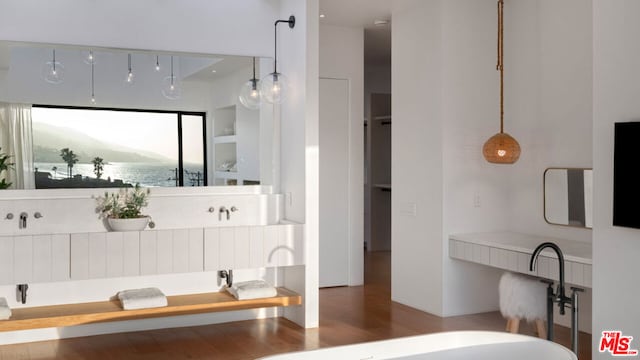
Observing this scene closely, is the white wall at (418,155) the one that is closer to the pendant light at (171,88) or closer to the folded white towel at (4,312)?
the pendant light at (171,88)

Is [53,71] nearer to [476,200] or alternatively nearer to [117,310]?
[117,310]

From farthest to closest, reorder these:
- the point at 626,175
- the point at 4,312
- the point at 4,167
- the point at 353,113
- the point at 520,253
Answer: the point at 353,113
the point at 520,253
the point at 4,167
the point at 4,312
the point at 626,175

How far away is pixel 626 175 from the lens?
11.6ft

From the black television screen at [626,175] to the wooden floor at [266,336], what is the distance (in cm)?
134

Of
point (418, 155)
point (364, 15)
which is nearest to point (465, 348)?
point (418, 155)

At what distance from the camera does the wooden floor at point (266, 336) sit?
4.51 metres

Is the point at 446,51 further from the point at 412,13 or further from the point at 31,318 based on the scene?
the point at 31,318

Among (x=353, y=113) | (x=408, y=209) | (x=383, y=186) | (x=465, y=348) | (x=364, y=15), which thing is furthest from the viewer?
(x=383, y=186)

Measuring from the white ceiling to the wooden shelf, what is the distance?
260 centimetres

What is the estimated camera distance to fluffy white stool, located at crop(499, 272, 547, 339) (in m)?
4.57

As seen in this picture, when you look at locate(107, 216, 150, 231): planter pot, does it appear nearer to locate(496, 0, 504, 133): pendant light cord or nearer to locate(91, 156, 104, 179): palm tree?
locate(91, 156, 104, 179): palm tree

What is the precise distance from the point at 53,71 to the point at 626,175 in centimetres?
384

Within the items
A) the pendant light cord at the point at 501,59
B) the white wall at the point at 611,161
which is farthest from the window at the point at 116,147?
the white wall at the point at 611,161

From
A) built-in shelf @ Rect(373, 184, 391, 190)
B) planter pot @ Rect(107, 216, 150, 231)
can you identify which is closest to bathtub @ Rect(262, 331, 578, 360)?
planter pot @ Rect(107, 216, 150, 231)
